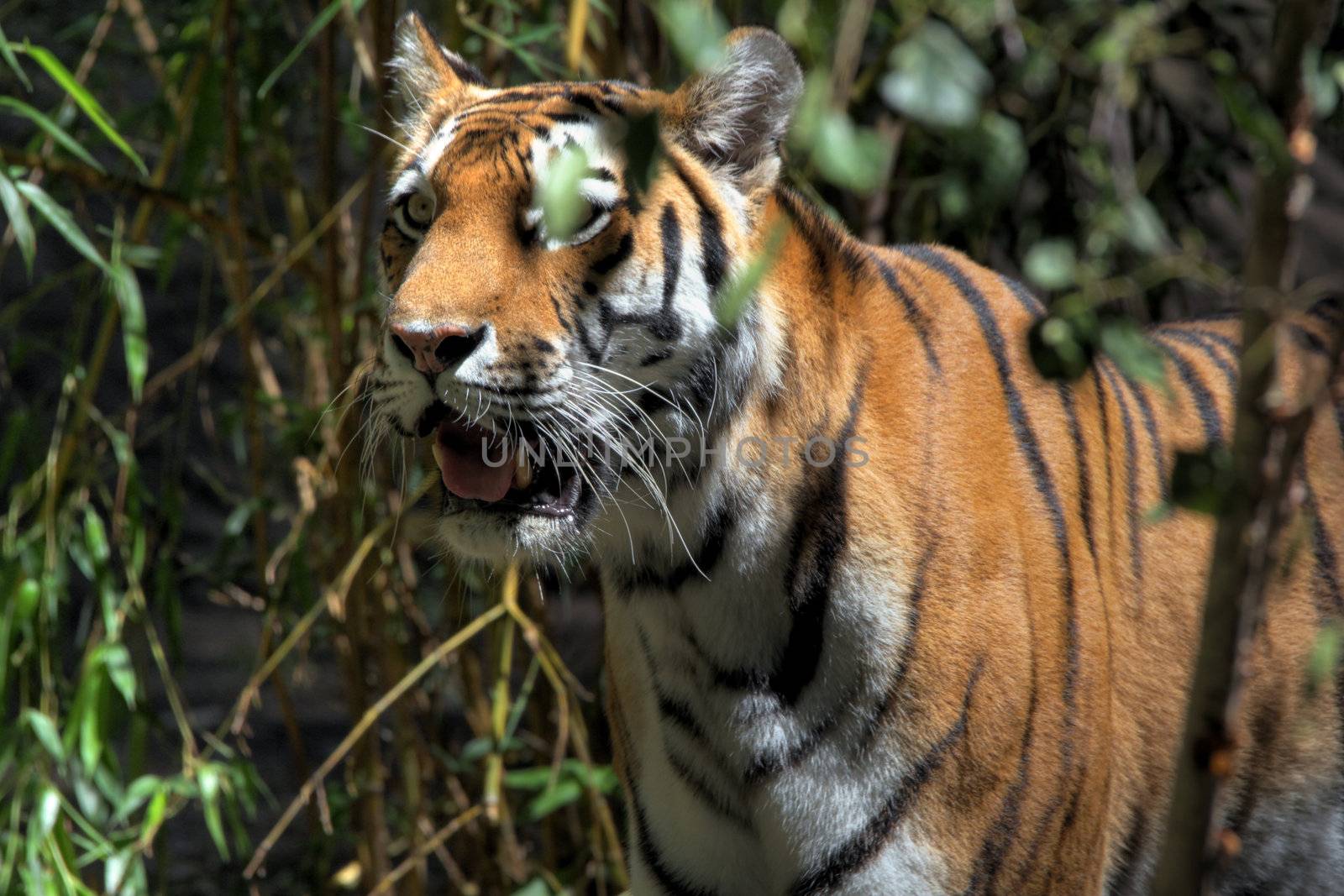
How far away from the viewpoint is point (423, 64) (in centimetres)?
176

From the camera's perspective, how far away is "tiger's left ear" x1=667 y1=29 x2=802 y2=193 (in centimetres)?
146

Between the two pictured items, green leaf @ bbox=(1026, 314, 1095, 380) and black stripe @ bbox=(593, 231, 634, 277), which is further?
black stripe @ bbox=(593, 231, 634, 277)

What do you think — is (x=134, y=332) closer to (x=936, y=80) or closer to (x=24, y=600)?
(x=24, y=600)

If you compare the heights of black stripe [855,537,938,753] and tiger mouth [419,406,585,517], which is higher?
tiger mouth [419,406,585,517]

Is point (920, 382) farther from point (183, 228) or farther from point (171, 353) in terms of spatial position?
point (171, 353)

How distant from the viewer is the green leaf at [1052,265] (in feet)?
2.16

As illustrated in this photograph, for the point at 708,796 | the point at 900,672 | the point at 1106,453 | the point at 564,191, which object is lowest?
the point at 708,796

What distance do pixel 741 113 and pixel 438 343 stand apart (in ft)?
1.45

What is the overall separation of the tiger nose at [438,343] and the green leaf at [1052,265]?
764mm

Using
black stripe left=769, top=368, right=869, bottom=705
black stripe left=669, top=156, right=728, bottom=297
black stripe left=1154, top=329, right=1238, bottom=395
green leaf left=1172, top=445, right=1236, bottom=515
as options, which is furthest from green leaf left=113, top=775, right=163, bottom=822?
green leaf left=1172, top=445, right=1236, bottom=515

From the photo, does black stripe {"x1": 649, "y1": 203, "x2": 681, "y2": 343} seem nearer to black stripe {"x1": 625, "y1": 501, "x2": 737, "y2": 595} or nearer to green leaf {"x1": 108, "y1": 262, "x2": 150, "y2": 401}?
black stripe {"x1": 625, "y1": 501, "x2": 737, "y2": 595}

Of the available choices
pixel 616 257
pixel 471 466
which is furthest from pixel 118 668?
pixel 616 257

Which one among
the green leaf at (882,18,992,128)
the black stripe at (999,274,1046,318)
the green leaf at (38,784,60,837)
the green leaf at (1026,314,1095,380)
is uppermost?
the green leaf at (882,18,992,128)

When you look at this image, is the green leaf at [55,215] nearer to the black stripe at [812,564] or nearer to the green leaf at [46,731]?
the green leaf at [46,731]
